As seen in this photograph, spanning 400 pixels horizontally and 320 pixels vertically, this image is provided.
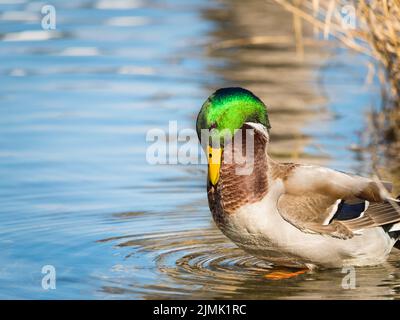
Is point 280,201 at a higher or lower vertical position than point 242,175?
lower

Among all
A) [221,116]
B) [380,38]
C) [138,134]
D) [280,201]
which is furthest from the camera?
[138,134]

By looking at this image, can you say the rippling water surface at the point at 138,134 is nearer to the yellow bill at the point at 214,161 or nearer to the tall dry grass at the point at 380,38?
the tall dry grass at the point at 380,38

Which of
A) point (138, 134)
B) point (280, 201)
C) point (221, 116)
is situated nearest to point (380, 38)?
point (138, 134)

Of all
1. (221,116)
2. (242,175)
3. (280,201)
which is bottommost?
(280,201)

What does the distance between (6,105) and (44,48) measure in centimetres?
246

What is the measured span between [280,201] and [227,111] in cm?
56

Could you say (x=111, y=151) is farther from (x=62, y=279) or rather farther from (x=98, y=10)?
(x=98, y=10)

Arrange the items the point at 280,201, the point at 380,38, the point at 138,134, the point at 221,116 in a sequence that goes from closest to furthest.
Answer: the point at 221,116 < the point at 280,201 < the point at 380,38 < the point at 138,134

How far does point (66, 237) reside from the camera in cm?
741

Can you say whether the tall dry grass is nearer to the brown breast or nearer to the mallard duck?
Answer: the mallard duck

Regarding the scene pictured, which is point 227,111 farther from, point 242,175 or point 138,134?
point 138,134

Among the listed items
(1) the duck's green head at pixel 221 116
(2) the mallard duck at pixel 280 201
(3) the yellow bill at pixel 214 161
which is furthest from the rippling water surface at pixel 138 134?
(1) the duck's green head at pixel 221 116

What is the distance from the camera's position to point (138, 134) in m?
10.1

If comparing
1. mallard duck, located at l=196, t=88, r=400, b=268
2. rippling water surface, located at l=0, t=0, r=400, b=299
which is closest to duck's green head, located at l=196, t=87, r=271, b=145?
mallard duck, located at l=196, t=88, r=400, b=268
